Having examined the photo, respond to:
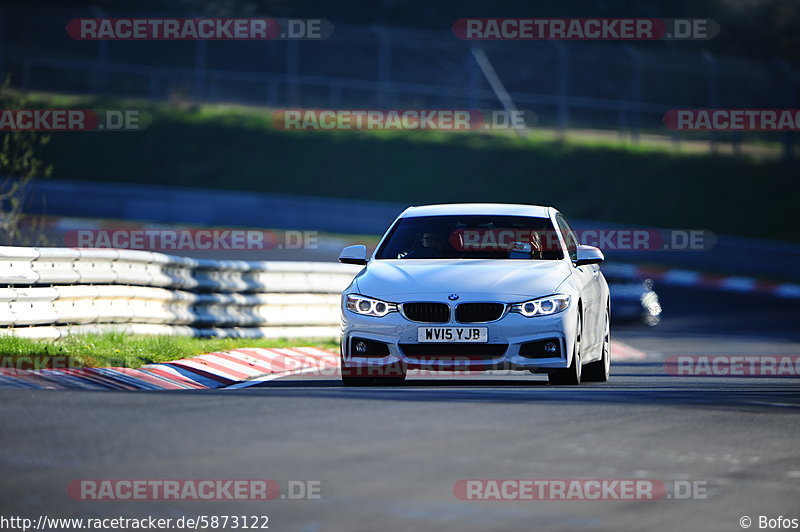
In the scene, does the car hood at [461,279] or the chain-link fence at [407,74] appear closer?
the car hood at [461,279]

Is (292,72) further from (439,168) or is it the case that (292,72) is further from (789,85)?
(789,85)

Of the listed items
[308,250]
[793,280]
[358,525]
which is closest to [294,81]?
[308,250]

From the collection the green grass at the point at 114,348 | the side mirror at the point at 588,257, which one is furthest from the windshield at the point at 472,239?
the green grass at the point at 114,348

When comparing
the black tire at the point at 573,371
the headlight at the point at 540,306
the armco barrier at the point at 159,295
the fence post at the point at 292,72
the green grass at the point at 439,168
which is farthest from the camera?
the fence post at the point at 292,72

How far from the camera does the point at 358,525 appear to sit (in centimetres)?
593

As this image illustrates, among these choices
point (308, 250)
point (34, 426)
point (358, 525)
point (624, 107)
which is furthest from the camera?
point (624, 107)

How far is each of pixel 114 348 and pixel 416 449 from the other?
19.9ft

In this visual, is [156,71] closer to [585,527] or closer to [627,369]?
[627,369]

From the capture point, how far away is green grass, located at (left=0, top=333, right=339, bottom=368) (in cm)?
1208

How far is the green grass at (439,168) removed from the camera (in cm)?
3847

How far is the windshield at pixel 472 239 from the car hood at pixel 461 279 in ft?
1.16

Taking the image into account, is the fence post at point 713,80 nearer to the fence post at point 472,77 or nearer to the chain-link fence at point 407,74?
the chain-link fence at point 407,74

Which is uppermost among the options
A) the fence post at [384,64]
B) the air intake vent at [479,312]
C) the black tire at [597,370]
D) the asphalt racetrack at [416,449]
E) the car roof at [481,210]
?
the fence post at [384,64]

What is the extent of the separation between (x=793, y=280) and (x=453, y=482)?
28.1 metres
